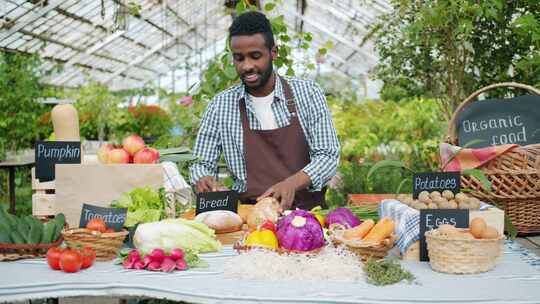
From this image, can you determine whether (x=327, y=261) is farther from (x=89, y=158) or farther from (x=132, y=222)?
(x=89, y=158)

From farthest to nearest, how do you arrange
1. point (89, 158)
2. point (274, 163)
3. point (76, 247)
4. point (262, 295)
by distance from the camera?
point (274, 163), point (89, 158), point (76, 247), point (262, 295)

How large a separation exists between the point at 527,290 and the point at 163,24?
2122cm

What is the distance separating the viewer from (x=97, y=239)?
2.14 metres

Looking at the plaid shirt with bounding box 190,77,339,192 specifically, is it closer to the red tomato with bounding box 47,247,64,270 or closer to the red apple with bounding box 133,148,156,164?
the red apple with bounding box 133,148,156,164

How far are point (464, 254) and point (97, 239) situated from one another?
1.13 m

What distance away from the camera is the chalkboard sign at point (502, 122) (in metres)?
3.34

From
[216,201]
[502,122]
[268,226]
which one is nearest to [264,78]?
[216,201]

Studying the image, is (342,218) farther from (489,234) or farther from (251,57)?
(251,57)

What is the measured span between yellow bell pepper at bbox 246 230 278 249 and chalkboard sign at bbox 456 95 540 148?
1.57 metres

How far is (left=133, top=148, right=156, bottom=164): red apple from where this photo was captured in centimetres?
258

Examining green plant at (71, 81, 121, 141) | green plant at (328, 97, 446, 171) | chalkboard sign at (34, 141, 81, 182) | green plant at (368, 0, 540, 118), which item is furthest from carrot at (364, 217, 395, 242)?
green plant at (71, 81, 121, 141)

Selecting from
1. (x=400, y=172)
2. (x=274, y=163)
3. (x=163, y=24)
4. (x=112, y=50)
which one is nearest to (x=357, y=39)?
(x=163, y=24)

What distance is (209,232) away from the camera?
7.48ft

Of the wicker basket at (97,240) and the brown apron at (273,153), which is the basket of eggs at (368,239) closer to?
the wicker basket at (97,240)
